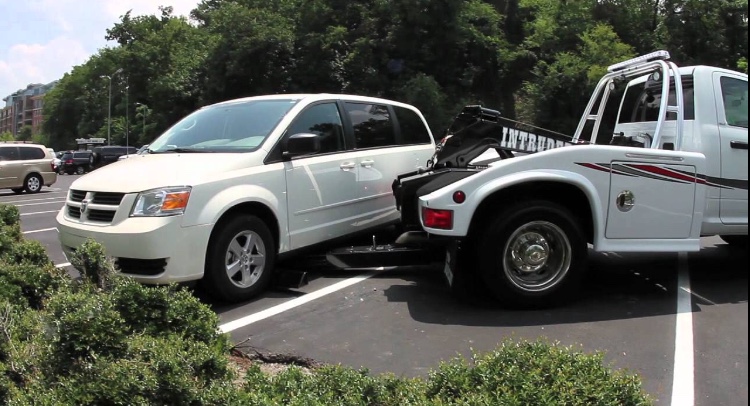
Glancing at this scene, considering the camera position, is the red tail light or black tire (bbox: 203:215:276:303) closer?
the red tail light

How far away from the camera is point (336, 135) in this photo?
6547 mm

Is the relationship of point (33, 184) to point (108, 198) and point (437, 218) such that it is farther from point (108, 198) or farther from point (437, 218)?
point (437, 218)

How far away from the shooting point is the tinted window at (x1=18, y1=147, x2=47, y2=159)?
68.6ft

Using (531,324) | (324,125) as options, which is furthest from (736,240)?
(324,125)

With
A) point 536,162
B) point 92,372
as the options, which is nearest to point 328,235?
point 536,162

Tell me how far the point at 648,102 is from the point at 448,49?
2707cm

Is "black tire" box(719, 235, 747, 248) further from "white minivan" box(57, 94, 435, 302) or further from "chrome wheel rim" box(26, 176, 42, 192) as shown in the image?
"chrome wheel rim" box(26, 176, 42, 192)

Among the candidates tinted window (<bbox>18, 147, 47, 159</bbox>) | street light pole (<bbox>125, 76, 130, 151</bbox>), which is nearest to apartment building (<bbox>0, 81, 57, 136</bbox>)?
street light pole (<bbox>125, 76, 130, 151</bbox>)

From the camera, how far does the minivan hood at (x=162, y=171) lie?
516 cm

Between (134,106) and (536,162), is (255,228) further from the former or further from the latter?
(134,106)

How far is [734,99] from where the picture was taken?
607 cm

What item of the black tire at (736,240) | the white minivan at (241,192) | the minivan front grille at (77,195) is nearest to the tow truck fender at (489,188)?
the white minivan at (241,192)

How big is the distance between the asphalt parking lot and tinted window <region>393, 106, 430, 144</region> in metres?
1.79

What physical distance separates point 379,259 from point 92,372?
339 cm
